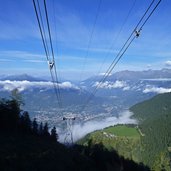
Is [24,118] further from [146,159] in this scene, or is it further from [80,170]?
[146,159]

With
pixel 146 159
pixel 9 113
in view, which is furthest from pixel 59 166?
pixel 146 159

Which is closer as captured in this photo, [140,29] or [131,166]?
[140,29]

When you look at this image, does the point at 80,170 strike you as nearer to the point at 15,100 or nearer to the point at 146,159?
the point at 15,100

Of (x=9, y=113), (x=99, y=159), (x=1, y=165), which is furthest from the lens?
(x=9, y=113)

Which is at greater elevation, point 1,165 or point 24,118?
point 24,118

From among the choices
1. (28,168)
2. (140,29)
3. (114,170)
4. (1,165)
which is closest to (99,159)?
(114,170)

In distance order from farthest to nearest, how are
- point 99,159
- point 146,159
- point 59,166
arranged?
point 146,159, point 99,159, point 59,166

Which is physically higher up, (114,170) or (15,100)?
(15,100)

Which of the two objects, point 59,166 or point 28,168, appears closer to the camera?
point 28,168

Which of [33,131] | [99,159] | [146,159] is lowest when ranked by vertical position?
[146,159]
